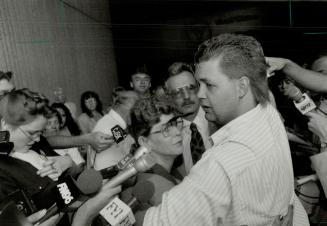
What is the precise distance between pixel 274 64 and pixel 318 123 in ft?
1.84

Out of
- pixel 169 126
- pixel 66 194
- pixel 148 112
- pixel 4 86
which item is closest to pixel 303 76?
pixel 169 126

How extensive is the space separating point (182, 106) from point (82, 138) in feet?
2.89

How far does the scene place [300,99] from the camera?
7.45 ft

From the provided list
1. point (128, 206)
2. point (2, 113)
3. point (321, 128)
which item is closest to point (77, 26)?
point (2, 113)

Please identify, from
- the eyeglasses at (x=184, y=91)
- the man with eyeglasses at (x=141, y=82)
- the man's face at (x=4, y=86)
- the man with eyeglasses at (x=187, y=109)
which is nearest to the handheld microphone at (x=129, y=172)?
the man with eyeglasses at (x=187, y=109)

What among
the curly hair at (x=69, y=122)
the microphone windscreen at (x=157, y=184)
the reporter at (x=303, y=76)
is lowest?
the curly hair at (x=69, y=122)

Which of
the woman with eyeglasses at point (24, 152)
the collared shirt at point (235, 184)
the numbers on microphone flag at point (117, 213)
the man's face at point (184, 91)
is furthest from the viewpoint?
the man's face at point (184, 91)

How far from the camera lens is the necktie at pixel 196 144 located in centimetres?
273

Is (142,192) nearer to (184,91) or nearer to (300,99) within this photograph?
(300,99)

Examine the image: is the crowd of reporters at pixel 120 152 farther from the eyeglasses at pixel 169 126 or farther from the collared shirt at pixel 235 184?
the collared shirt at pixel 235 184

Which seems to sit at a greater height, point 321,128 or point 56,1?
point 56,1

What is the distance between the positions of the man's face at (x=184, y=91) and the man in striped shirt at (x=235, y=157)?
1.56 m

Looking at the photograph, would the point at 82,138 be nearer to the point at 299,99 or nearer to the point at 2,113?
the point at 2,113

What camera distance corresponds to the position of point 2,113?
80.9 inches
